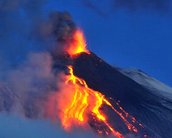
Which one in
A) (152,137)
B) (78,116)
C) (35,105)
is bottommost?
(152,137)

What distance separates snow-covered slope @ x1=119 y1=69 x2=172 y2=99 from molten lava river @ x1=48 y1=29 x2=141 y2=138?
8.93m

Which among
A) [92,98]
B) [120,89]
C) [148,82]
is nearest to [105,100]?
[92,98]

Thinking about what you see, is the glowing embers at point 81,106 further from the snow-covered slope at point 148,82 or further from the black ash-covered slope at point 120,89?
the snow-covered slope at point 148,82

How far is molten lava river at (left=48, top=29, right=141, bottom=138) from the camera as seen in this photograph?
61.9 m

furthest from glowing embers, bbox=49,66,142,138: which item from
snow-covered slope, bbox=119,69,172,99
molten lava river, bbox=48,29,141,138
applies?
snow-covered slope, bbox=119,69,172,99

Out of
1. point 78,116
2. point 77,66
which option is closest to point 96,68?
point 77,66

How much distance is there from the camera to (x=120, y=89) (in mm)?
66812

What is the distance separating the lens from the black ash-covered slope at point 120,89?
64.8m

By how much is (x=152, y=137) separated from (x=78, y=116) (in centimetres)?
550

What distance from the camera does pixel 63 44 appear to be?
218 ft

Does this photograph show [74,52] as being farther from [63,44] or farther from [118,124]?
[118,124]

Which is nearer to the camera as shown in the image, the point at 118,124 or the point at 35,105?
the point at 118,124

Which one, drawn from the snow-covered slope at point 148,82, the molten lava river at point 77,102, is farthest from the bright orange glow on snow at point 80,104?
the snow-covered slope at point 148,82

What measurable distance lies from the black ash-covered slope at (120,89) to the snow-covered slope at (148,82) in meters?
5.77
